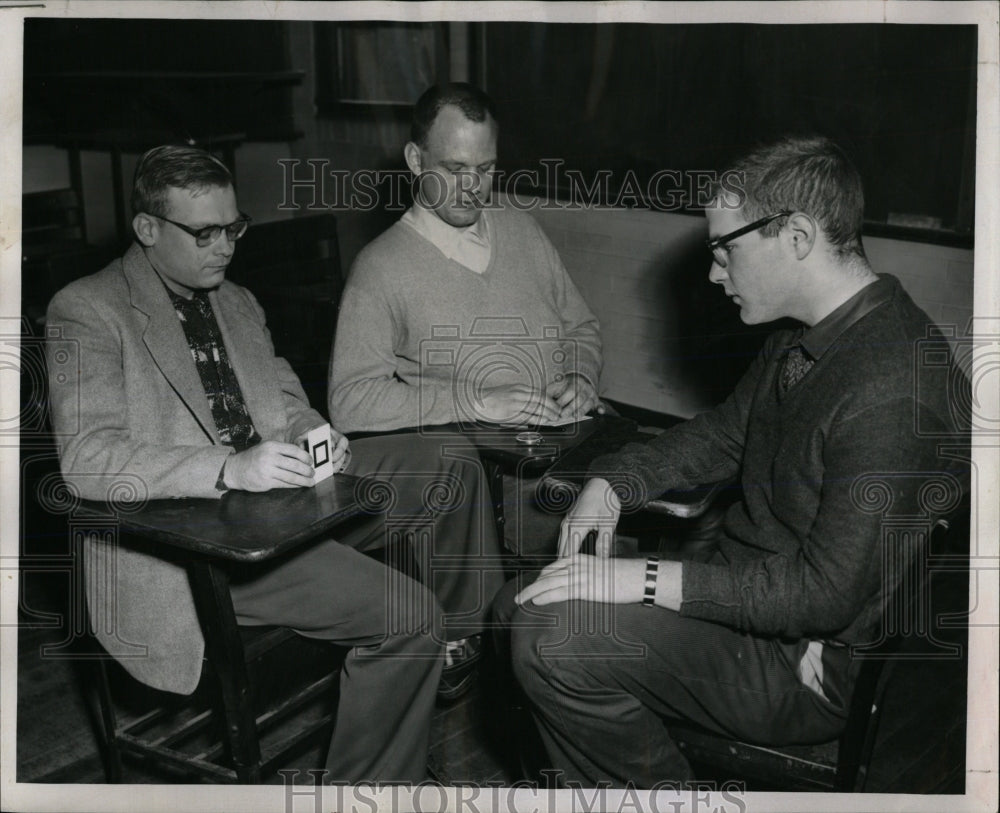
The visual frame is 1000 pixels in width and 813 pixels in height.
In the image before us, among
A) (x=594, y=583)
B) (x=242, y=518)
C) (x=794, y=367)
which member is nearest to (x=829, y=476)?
(x=794, y=367)

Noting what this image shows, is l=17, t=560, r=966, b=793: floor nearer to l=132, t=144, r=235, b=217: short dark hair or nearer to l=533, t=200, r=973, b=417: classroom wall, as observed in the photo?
l=132, t=144, r=235, b=217: short dark hair

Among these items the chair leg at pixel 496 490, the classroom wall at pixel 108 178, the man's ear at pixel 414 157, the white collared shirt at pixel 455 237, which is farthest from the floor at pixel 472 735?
the classroom wall at pixel 108 178

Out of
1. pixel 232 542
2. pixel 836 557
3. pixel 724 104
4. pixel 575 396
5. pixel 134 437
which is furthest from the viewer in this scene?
pixel 724 104

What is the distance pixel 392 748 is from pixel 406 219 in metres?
1.53

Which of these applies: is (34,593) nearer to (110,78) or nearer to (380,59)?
(110,78)

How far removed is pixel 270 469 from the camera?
7.34ft

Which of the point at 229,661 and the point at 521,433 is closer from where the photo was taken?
the point at 229,661

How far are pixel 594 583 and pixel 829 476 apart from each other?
0.50 meters

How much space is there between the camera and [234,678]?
2.23 meters

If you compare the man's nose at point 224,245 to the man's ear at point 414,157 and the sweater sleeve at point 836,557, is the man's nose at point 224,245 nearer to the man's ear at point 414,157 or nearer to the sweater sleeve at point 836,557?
the man's ear at point 414,157

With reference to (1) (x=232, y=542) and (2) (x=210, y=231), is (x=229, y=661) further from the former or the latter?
(2) (x=210, y=231)

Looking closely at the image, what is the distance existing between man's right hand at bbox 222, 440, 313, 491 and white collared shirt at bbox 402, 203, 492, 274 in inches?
40.8

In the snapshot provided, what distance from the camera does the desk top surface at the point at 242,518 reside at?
2006 mm

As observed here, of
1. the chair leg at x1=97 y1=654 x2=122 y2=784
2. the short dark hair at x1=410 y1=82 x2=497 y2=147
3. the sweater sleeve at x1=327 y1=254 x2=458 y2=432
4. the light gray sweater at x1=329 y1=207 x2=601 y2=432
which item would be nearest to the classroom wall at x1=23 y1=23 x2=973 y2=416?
the light gray sweater at x1=329 y1=207 x2=601 y2=432
